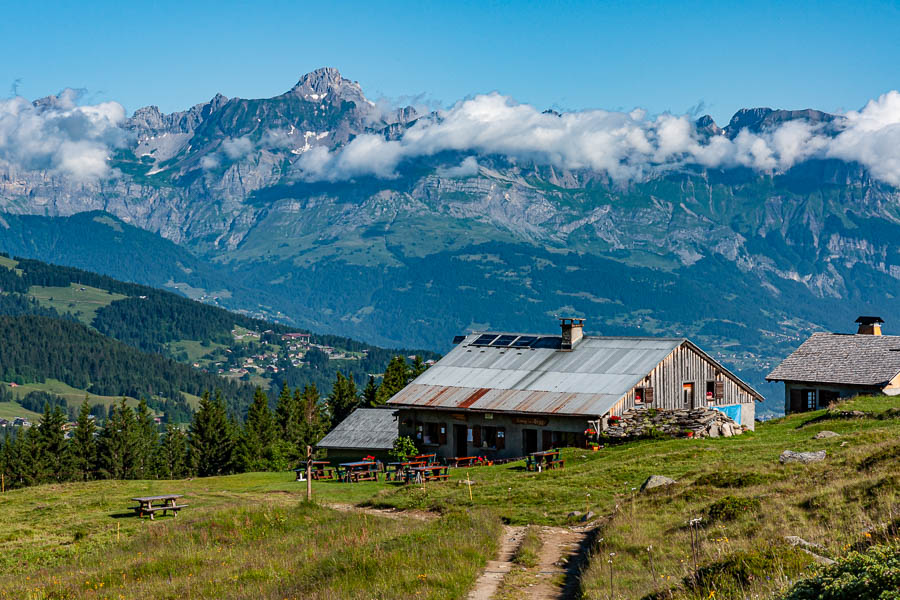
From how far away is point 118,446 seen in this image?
5231 inches

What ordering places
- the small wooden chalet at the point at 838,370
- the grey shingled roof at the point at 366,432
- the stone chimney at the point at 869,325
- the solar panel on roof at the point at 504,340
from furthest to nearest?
the grey shingled roof at the point at 366,432, the stone chimney at the point at 869,325, the solar panel on roof at the point at 504,340, the small wooden chalet at the point at 838,370

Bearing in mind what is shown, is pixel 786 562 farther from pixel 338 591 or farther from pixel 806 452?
pixel 806 452

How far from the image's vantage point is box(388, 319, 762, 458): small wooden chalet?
60719mm

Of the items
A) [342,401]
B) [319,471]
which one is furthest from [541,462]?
[342,401]

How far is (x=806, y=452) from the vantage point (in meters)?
36.0

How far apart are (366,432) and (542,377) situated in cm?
2589

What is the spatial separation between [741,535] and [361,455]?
64794mm

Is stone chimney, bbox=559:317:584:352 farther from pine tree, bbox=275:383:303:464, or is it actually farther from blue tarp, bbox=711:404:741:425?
pine tree, bbox=275:383:303:464

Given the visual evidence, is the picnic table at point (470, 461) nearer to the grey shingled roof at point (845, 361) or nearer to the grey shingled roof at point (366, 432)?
the grey shingled roof at point (366, 432)

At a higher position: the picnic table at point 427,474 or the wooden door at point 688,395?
the wooden door at point 688,395

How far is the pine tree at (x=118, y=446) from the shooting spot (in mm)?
127250

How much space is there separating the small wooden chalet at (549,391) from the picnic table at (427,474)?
977 centimetres

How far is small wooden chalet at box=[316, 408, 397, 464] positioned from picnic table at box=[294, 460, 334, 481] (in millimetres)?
13666

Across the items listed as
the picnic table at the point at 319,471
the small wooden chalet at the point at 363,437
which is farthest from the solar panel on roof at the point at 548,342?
the picnic table at the point at 319,471
